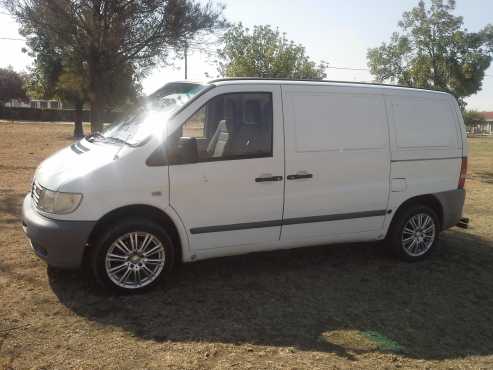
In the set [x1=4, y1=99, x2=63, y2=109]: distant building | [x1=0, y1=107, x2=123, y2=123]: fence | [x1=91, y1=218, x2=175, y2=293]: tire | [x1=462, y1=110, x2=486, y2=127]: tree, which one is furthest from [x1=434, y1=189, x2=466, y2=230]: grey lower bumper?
[x1=462, y1=110, x2=486, y2=127]: tree

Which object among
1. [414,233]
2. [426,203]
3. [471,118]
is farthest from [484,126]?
[414,233]

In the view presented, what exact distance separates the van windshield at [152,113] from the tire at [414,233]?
2771 mm

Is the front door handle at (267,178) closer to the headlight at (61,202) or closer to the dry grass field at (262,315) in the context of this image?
the dry grass field at (262,315)

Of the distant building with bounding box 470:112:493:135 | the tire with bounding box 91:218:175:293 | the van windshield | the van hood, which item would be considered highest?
the distant building with bounding box 470:112:493:135

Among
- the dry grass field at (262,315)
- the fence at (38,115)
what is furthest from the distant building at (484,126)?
the dry grass field at (262,315)

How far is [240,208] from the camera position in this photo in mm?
4633

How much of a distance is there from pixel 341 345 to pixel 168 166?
210 centimetres

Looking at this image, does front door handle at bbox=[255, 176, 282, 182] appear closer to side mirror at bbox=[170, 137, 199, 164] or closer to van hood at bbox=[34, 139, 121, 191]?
side mirror at bbox=[170, 137, 199, 164]

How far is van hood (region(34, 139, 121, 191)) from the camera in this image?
419 cm

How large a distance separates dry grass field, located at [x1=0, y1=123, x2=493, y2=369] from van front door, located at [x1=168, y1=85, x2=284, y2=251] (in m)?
0.59

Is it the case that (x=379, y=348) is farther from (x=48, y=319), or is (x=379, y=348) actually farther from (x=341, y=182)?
(x=48, y=319)

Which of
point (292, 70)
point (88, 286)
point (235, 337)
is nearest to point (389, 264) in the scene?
point (235, 337)

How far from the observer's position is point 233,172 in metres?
4.55

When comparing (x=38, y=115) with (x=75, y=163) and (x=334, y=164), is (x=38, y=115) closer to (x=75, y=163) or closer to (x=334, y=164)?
(x=75, y=163)
